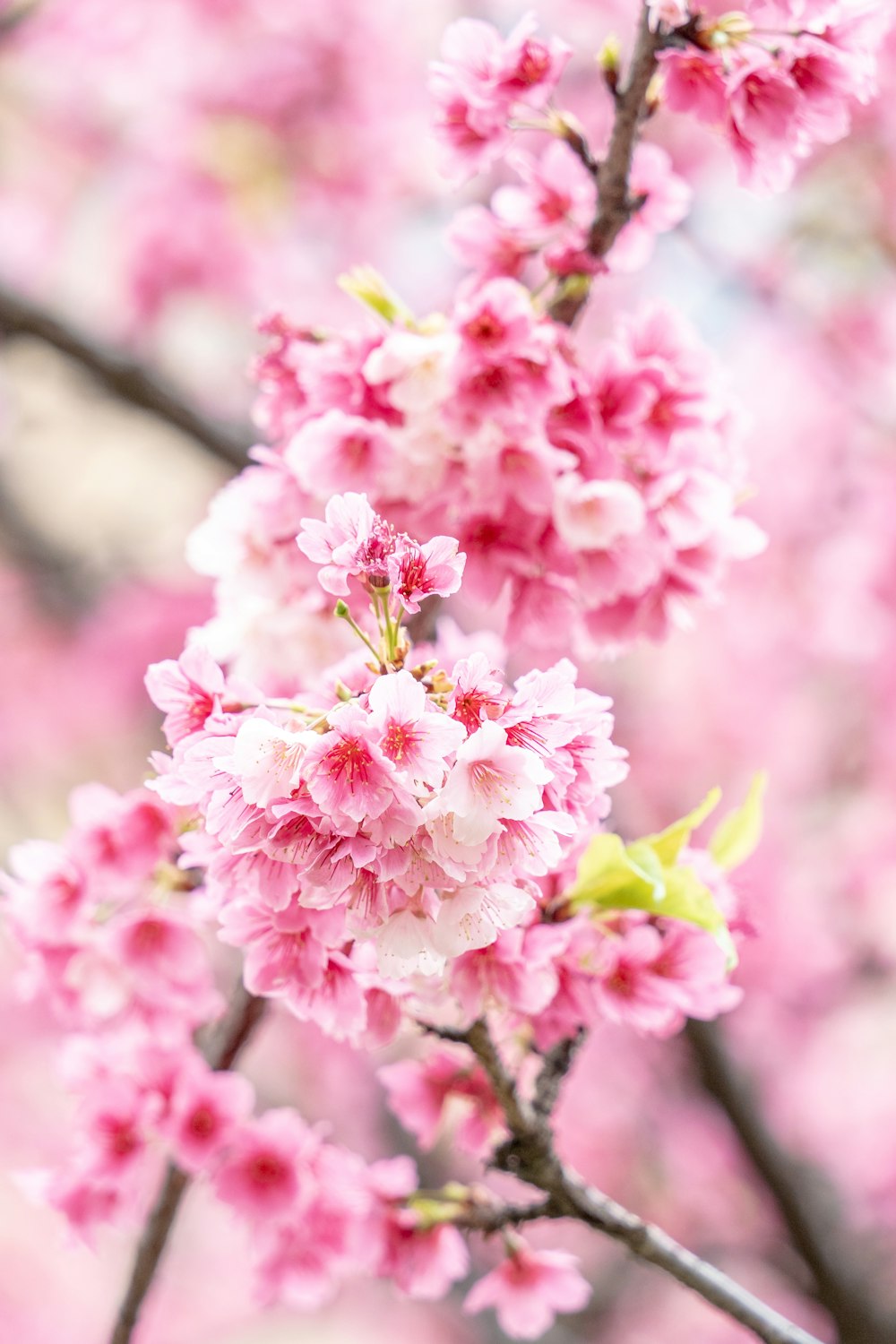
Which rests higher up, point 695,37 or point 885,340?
point 695,37

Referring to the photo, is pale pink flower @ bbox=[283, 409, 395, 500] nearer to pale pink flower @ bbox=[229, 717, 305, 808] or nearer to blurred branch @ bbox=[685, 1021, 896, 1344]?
pale pink flower @ bbox=[229, 717, 305, 808]

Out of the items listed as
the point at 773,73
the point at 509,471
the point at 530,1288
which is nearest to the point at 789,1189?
the point at 530,1288

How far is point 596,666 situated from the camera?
14.3ft

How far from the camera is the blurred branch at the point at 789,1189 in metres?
2.69

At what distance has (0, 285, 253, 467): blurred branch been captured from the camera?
8.81ft

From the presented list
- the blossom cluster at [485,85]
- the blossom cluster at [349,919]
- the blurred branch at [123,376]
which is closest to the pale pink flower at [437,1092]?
the blossom cluster at [349,919]

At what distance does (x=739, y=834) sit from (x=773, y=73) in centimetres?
71

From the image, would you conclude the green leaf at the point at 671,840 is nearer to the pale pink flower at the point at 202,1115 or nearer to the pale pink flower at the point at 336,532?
the pale pink flower at the point at 336,532

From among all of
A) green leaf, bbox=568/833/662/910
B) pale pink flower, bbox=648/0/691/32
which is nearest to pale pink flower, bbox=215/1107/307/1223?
green leaf, bbox=568/833/662/910

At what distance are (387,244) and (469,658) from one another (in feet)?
13.3

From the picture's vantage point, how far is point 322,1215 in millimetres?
1380

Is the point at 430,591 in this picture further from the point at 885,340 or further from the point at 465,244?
the point at 885,340

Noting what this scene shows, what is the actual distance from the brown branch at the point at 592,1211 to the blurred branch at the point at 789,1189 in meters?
1.59

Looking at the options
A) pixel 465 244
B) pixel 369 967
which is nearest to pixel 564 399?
pixel 465 244
